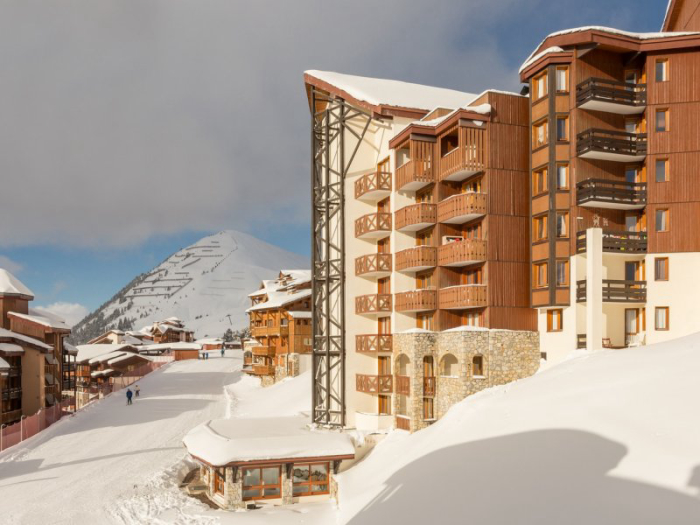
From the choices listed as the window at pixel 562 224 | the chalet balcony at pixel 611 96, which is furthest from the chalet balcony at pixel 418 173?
the chalet balcony at pixel 611 96

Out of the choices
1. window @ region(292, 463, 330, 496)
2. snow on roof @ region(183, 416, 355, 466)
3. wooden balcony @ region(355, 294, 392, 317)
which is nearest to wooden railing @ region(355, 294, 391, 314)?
wooden balcony @ region(355, 294, 392, 317)

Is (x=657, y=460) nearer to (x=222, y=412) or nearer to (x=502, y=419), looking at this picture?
(x=502, y=419)

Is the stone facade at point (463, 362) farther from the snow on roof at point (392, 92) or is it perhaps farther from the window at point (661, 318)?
the snow on roof at point (392, 92)

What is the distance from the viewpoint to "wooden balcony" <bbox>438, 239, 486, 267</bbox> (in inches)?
1188

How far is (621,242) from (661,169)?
415 cm

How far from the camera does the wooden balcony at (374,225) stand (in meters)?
35.1

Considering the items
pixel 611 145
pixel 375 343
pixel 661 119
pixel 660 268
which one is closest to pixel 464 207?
pixel 611 145

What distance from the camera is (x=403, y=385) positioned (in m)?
33.4

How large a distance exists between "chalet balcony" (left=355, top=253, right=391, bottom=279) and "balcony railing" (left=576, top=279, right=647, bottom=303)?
11.0m

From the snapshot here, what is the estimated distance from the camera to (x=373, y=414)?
115ft

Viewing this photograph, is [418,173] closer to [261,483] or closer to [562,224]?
[562,224]

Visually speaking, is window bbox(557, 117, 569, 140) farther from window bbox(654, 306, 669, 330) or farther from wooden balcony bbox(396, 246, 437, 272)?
window bbox(654, 306, 669, 330)

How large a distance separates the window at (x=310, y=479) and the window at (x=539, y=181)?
16.9 metres

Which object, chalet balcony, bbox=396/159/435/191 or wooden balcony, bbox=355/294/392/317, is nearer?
chalet balcony, bbox=396/159/435/191
